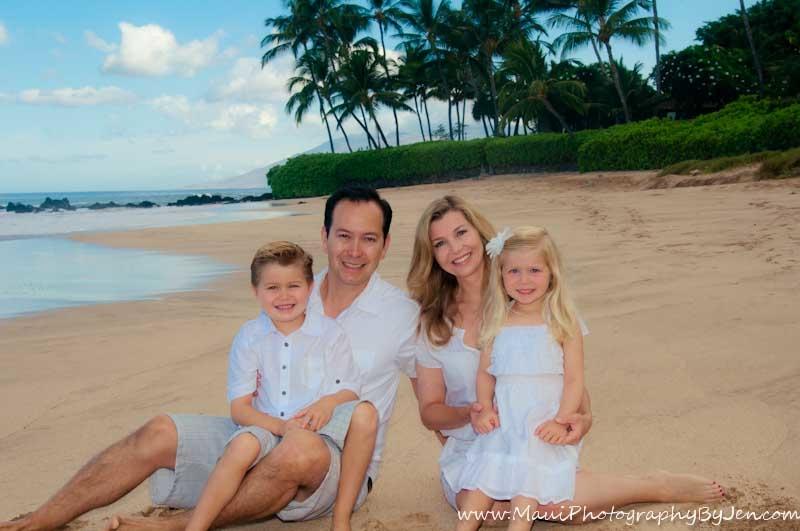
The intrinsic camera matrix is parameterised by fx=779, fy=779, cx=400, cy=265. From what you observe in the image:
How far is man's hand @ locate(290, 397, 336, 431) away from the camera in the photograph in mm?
2875

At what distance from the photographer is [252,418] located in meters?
2.92

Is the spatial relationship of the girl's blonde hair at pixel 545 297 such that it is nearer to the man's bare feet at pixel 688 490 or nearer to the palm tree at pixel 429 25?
the man's bare feet at pixel 688 490

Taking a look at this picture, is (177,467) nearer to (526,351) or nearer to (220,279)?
(526,351)

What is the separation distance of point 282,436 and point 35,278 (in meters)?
9.14

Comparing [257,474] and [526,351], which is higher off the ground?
[526,351]

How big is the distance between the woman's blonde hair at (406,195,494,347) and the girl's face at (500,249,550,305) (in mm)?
255

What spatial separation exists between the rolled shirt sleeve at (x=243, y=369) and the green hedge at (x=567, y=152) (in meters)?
18.1

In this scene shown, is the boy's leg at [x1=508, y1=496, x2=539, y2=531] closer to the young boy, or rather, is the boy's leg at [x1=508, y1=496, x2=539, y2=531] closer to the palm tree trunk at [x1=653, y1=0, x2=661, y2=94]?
the young boy

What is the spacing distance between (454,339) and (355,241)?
0.59 m

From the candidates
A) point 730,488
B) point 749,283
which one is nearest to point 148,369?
point 730,488

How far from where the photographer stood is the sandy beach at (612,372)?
A: 11.5 feet

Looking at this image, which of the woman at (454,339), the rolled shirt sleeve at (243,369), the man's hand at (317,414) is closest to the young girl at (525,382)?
the woman at (454,339)

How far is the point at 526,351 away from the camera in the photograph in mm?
3051

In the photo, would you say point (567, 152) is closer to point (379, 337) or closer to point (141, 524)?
point (379, 337)
